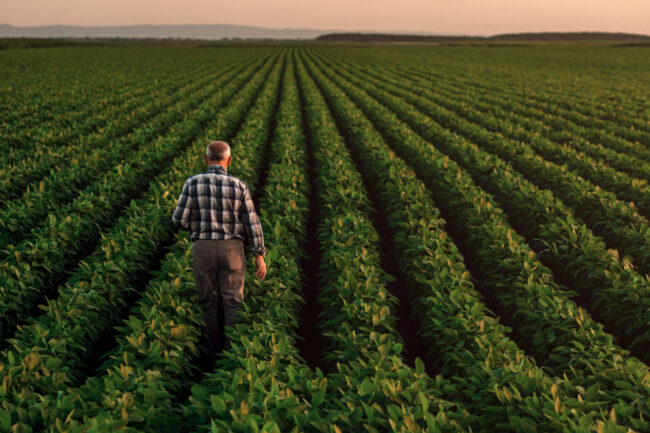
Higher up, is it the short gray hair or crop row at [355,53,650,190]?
the short gray hair

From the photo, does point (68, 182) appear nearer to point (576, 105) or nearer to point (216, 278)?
point (216, 278)

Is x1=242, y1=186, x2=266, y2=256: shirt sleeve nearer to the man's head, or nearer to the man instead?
the man

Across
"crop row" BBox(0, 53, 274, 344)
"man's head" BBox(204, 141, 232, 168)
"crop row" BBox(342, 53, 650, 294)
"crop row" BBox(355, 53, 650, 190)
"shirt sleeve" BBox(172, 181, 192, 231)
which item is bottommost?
"crop row" BBox(0, 53, 274, 344)

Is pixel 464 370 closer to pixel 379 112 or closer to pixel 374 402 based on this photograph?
pixel 374 402

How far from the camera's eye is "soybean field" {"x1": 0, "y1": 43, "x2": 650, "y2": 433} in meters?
3.54

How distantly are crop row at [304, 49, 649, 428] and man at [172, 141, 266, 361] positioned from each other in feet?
11.5

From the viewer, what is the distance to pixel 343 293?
5.55 m

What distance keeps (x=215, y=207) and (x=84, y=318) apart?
78.3 inches

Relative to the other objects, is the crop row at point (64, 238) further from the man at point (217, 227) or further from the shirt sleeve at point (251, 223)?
the shirt sleeve at point (251, 223)

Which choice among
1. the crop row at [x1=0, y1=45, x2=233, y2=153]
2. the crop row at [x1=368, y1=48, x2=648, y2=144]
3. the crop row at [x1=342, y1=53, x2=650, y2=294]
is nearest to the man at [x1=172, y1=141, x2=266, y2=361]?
the crop row at [x1=342, y1=53, x2=650, y2=294]

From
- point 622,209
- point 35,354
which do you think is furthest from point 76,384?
point 622,209

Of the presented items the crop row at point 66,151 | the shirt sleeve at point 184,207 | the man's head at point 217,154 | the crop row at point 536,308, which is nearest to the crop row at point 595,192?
the crop row at point 536,308

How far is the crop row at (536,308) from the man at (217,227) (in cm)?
349

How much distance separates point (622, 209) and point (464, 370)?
5905 mm
